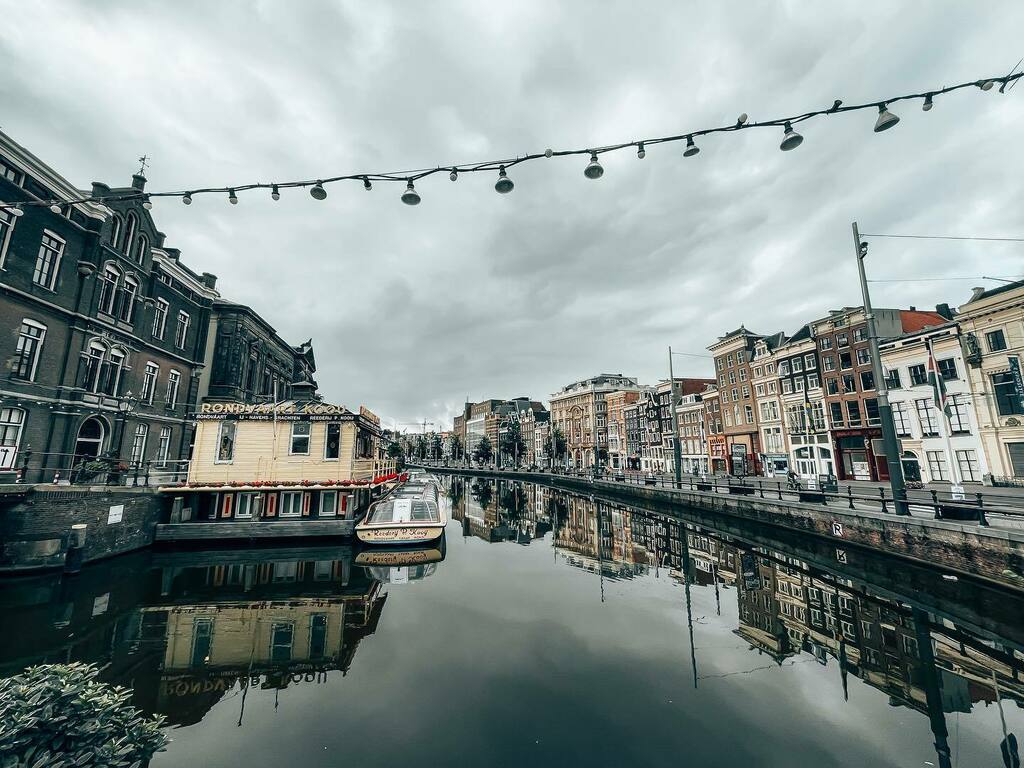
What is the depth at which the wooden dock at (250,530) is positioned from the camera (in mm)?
22438

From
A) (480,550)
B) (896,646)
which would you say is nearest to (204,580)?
(480,550)

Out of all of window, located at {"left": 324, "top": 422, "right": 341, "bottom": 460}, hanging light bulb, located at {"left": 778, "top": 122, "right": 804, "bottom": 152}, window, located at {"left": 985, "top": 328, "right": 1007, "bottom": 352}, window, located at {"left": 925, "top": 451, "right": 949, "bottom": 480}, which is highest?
window, located at {"left": 985, "top": 328, "right": 1007, "bottom": 352}

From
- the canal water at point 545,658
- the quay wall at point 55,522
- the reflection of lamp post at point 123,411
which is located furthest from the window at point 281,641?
the reflection of lamp post at point 123,411

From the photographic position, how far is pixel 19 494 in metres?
16.4

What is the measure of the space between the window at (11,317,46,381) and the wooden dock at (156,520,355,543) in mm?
10336

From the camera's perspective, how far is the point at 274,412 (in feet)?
81.6

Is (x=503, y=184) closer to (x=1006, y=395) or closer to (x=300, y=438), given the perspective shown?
(x=300, y=438)

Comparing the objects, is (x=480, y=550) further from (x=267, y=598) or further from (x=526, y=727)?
(x=526, y=727)

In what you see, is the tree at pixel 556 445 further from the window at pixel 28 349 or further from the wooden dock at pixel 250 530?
the window at pixel 28 349

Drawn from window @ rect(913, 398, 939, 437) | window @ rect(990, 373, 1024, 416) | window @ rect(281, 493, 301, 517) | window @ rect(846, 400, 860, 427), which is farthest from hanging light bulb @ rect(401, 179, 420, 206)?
window @ rect(846, 400, 860, 427)

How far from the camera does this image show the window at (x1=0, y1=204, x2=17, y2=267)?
20297mm

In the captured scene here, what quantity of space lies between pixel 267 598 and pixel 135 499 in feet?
37.3

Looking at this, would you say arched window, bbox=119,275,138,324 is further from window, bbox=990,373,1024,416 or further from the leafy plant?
window, bbox=990,373,1024,416

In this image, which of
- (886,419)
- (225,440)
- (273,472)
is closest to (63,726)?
(273,472)
